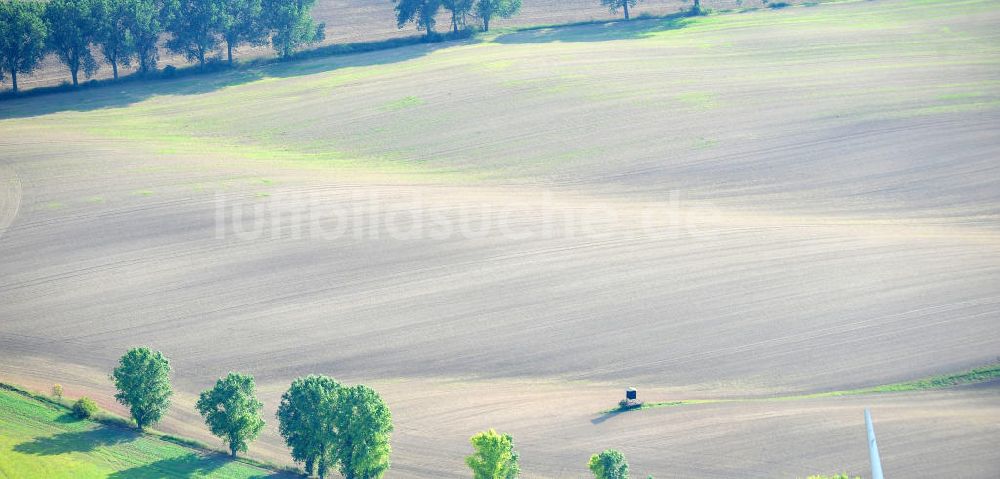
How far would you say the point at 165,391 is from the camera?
4509 centimetres

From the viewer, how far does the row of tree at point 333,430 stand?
1556 inches

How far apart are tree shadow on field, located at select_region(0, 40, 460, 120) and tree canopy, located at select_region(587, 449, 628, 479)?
216 feet

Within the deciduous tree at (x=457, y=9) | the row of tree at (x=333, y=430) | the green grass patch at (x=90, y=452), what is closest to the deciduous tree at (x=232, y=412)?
the row of tree at (x=333, y=430)

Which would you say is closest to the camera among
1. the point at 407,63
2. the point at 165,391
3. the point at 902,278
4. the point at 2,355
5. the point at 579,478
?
the point at 579,478

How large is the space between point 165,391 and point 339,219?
21563mm

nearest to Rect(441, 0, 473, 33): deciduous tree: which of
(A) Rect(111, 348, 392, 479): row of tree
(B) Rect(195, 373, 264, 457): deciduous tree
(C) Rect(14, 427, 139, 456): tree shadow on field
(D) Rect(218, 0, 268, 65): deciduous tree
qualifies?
(D) Rect(218, 0, 268, 65): deciduous tree

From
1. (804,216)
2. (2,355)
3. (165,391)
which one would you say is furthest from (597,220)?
(2,355)

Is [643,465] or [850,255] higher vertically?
[850,255]

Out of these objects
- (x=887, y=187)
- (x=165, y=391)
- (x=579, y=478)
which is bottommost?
(x=579, y=478)

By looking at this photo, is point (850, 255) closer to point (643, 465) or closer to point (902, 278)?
point (902, 278)

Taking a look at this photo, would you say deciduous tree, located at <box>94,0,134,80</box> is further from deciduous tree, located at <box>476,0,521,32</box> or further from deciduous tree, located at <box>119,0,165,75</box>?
deciduous tree, located at <box>476,0,521,32</box>

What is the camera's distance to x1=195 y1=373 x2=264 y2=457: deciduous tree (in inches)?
1670

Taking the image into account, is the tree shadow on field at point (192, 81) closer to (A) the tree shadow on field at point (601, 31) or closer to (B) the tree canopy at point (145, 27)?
(B) the tree canopy at point (145, 27)

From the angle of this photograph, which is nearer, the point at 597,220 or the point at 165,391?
the point at 165,391
